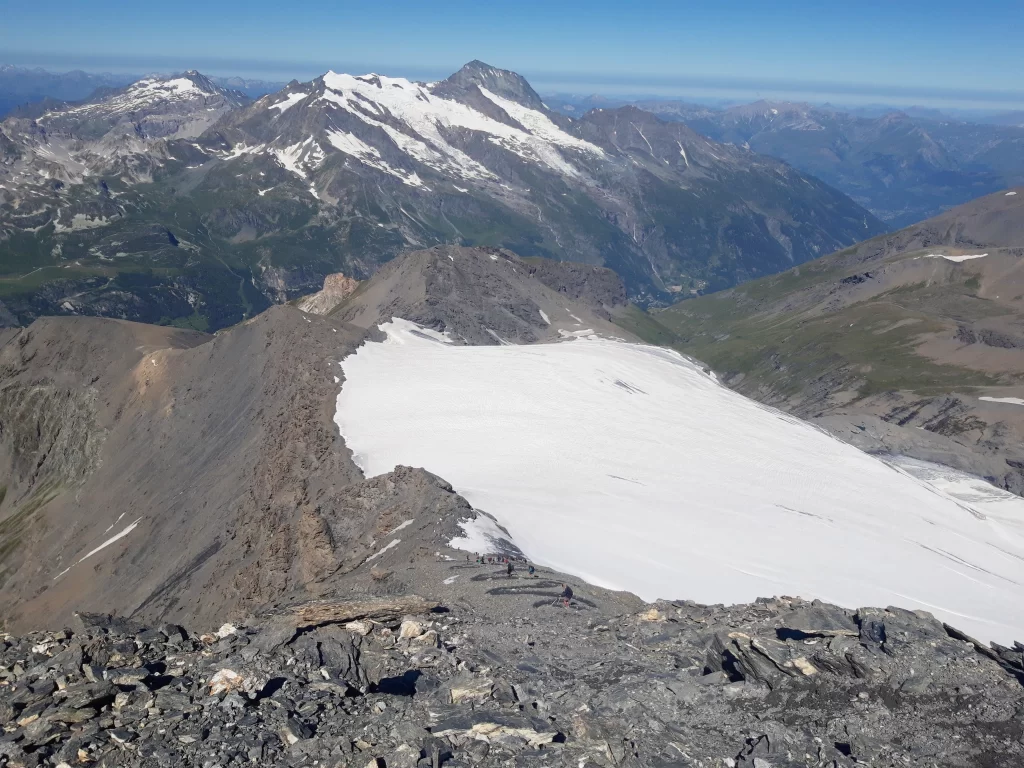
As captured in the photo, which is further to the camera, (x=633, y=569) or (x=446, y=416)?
(x=446, y=416)

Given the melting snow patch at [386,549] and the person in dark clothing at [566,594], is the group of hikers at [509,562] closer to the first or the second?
the person in dark clothing at [566,594]

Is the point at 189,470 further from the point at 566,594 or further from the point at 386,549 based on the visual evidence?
the point at 566,594

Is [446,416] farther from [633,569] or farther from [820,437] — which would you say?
[820,437]

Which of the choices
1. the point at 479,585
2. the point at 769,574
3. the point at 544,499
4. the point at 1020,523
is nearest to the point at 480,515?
the point at 544,499

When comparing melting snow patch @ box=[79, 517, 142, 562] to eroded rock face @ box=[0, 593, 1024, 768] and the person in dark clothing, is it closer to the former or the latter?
eroded rock face @ box=[0, 593, 1024, 768]

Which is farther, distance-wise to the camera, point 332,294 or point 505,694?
point 332,294

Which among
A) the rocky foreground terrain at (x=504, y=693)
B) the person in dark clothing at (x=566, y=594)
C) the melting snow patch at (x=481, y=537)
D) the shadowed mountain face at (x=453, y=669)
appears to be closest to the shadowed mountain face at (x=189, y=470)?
the shadowed mountain face at (x=453, y=669)

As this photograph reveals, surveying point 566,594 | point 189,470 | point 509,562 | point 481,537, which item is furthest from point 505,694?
point 189,470
